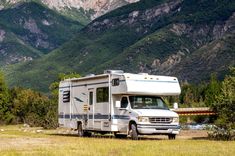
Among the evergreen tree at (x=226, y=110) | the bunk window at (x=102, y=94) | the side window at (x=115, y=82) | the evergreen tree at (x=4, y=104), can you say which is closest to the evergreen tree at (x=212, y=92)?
the evergreen tree at (x=226, y=110)

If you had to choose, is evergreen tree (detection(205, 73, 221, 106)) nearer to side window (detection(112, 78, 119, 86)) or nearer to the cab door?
the cab door

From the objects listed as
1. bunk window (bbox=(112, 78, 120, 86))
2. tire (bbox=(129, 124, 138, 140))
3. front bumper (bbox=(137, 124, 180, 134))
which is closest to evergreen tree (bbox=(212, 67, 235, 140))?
front bumper (bbox=(137, 124, 180, 134))

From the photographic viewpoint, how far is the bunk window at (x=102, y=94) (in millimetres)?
28297

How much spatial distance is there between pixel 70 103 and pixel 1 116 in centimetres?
4159

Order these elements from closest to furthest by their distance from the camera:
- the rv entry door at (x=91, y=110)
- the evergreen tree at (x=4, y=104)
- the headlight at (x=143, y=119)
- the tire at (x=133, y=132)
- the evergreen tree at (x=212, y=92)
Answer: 1. the headlight at (x=143, y=119)
2. the tire at (x=133, y=132)
3. the rv entry door at (x=91, y=110)
4. the evergreen tree at (x=212, y=92)
5. the evergreen tree at (x=4, y=104)

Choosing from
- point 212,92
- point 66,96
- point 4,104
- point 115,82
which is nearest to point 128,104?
point 115,82

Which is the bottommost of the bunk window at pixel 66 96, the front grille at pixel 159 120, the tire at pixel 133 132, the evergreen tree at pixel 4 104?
the tire at pixel 133 132

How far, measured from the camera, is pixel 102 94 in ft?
94.2

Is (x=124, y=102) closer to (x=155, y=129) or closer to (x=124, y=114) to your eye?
(x=124, y=114)

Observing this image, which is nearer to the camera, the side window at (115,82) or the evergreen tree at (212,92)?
the side window at (115,82)

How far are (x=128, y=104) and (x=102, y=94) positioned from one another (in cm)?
207

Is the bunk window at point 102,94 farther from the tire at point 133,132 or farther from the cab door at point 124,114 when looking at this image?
the tire at point 133,132

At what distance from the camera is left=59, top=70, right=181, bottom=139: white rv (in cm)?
2633

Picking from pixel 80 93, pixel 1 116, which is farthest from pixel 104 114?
pixel 1 116
